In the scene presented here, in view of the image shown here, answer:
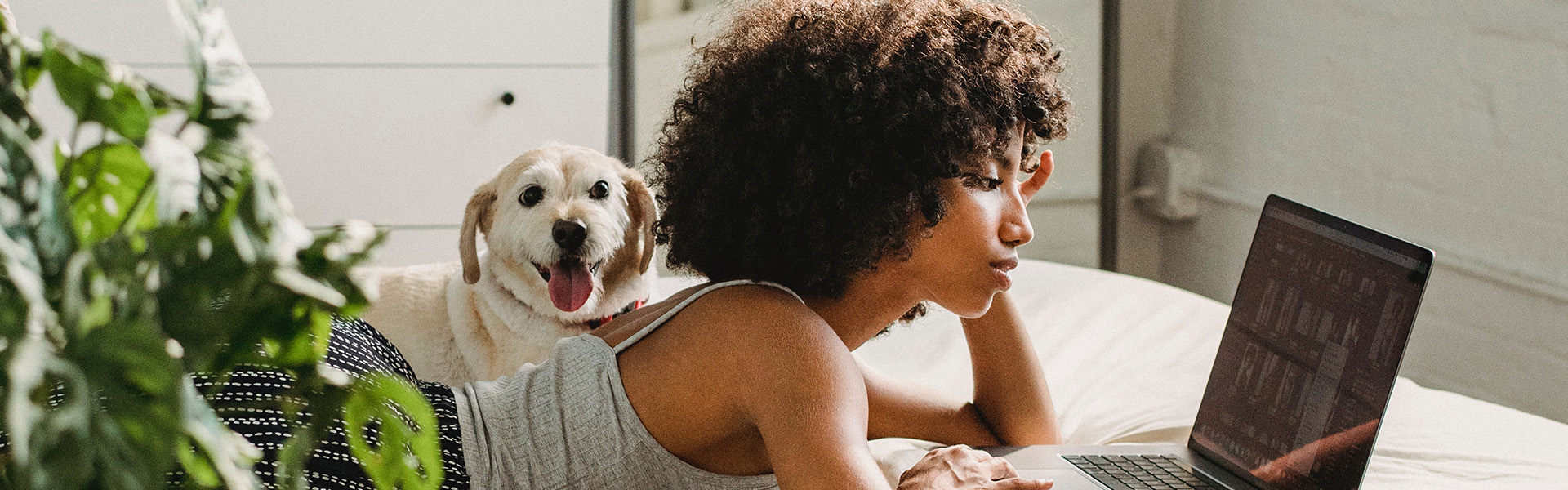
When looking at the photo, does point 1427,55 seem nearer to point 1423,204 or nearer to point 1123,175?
point 1423,204

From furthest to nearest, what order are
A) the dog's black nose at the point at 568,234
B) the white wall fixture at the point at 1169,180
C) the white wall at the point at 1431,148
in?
the white wall fixture at the point at 1169,180, the white wall at the point at 1431,148, the dog's black nose at the point at 568,234

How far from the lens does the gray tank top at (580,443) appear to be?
3.29ft

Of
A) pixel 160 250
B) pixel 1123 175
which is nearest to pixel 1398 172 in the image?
pixel 1123 175

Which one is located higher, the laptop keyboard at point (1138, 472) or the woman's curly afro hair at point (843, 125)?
the woman's curly afro hair at point (843, 125)

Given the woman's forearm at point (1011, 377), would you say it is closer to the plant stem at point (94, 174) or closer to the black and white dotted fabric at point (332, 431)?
the black and white dotted fabric at point (332, 431)

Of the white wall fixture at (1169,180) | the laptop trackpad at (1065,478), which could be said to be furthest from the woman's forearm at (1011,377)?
the white wall fixture at (1169,180)

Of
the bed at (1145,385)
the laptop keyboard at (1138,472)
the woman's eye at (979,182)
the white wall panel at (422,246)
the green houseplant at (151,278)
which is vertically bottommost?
the white wall panel at (422,246)

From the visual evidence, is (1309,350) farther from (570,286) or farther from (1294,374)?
(570,286)

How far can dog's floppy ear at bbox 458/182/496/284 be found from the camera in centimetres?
152

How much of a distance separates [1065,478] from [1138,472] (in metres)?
0.08

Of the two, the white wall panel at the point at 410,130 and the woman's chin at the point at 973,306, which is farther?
the white wall panel at the point at 410,130

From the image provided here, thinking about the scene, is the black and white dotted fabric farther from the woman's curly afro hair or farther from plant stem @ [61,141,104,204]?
plant stem @ [61,141,104,204]

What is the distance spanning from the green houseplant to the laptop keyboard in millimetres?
854

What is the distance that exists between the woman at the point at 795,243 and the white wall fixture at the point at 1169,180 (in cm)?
197
